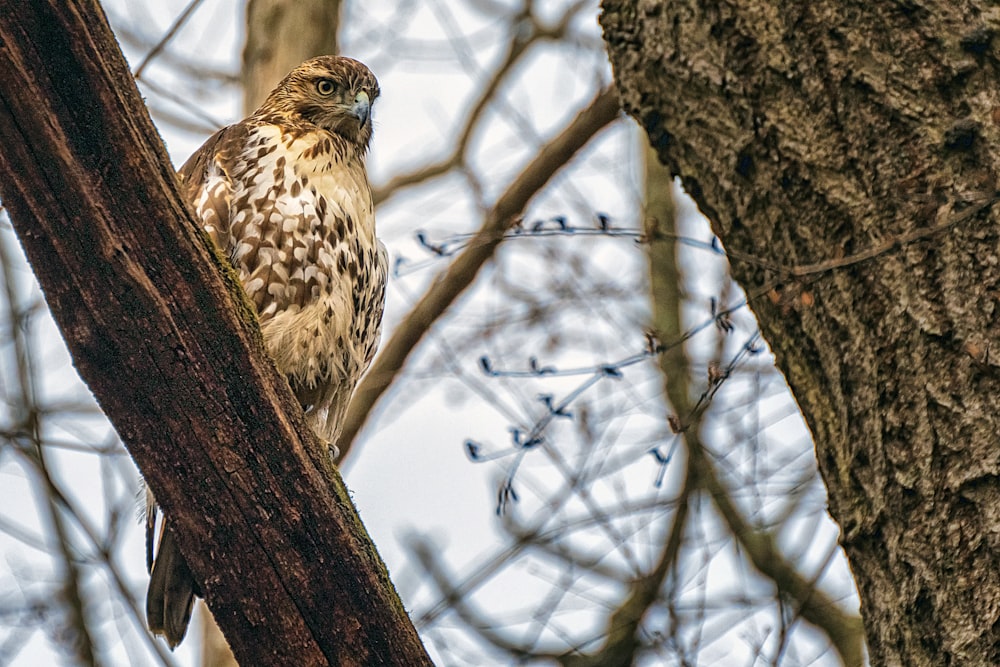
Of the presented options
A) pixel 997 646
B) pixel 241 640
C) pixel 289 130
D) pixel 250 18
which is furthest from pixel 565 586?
pixel 250 18

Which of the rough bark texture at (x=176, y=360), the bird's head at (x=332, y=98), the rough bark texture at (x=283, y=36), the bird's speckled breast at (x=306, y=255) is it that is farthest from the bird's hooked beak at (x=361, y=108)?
the rough bark texture at (x=176, y=360)

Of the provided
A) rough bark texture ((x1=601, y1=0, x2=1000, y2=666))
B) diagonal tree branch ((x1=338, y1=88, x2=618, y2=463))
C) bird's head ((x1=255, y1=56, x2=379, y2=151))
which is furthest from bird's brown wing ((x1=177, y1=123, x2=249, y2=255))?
diagonal tree branch ((x1=338, y1=88, x2=618, y2=463))

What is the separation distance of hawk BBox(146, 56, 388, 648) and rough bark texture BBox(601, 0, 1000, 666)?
4.14 ft

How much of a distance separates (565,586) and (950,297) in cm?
279

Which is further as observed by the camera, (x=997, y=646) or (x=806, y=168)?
(x=806, y=168)

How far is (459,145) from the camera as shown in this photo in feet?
21.8

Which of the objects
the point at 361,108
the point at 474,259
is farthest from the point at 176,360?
the point at 474,259

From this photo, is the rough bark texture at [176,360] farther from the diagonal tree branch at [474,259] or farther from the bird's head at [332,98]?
the diagonal tree branch at [474,259]

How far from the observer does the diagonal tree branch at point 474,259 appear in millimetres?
5266

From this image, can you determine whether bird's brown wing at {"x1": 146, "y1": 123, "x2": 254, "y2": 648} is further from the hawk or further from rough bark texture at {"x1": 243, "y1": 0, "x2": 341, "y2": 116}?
rough bark texture at {"x1": 243, "y1": 0, "x2": 341, "y2": 116}

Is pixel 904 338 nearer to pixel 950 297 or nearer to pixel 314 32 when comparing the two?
pixel 950 297

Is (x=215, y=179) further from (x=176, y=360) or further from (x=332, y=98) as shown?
(x=176, y=360)

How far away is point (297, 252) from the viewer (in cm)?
333

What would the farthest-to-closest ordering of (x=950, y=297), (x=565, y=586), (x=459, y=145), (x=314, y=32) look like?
(x=459, y=145)
(x=314, y=32)
(x=565, y=586)
(x=950, y=297)
